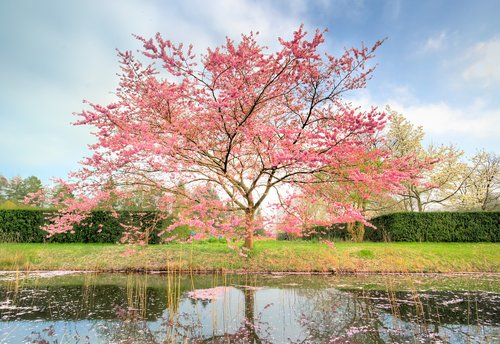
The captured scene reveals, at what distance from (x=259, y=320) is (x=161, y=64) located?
6236 mm

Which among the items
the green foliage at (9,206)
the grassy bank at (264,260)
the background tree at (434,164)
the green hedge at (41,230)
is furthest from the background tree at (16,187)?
the background tree at (434,164)

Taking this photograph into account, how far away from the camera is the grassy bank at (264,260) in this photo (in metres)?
10.8

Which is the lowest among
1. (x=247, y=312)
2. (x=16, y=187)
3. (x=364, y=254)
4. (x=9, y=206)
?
(x=247, y=312)

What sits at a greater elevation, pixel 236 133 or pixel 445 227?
pixel 236 133

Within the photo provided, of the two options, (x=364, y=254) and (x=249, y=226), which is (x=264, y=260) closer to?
→ (x=249, y=226)

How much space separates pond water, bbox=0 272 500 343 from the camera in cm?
424

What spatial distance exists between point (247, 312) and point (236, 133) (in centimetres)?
493

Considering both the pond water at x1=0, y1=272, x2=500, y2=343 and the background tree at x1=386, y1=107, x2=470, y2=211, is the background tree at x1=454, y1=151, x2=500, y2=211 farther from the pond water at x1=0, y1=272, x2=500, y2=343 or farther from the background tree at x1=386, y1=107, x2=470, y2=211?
the pond water at x1=0, y1=272, x2=500, y2=343

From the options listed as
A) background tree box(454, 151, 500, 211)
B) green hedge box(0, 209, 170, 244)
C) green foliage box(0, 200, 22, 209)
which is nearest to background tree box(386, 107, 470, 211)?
background tree box(454, 151, 500, 211)

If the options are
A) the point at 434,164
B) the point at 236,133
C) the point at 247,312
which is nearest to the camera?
the point at 247,312

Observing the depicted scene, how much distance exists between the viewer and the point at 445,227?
17.2 metres

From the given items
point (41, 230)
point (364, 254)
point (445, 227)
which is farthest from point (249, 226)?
point (445, 227)

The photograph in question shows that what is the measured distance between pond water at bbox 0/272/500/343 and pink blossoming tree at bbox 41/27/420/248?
1.82m

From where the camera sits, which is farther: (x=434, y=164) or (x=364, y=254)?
(x=434, y=164)
